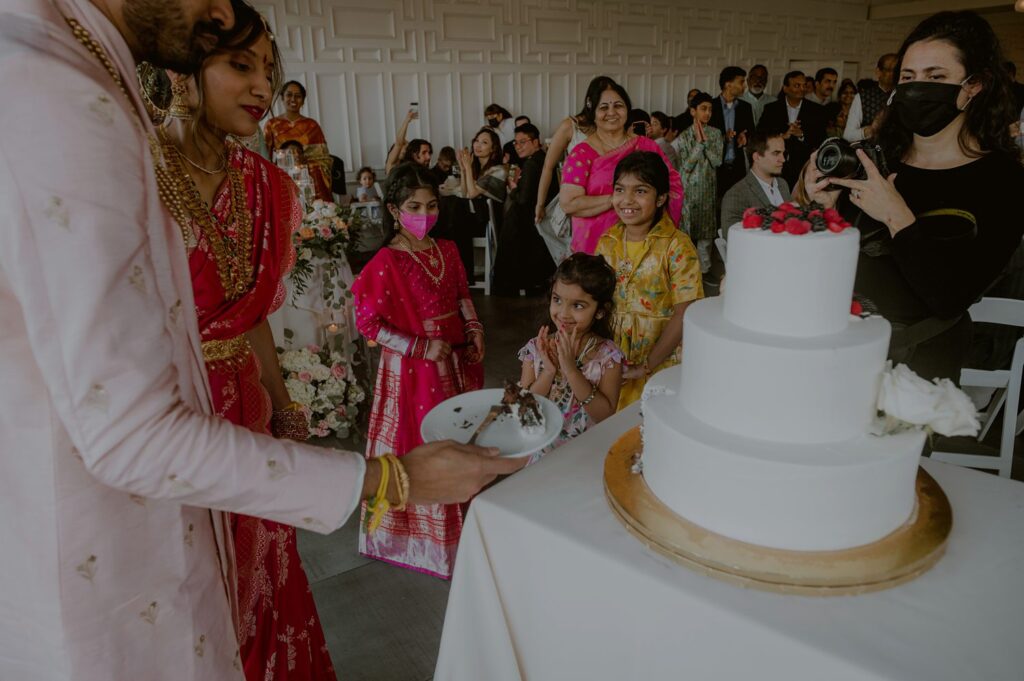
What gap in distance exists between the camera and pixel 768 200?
158 inches

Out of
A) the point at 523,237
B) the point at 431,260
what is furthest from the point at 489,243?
the point at 431,260

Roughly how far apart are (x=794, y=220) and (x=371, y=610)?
1.96 metres

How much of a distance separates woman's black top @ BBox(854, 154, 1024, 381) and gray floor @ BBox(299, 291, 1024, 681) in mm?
1681

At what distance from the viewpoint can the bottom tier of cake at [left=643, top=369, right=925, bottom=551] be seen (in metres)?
0.98

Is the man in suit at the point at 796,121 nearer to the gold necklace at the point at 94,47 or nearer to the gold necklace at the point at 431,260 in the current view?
the gold necklace at the point at 431,260

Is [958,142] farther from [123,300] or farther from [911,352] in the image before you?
[123,300]

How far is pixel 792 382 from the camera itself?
102 cm

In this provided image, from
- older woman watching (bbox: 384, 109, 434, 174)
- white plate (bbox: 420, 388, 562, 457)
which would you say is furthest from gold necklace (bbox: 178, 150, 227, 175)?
older woman watching (bbox: 384, 109, 434, 174)

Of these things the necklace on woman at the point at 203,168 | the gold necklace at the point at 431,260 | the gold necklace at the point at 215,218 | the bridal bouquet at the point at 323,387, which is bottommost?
the bridal bouquet at the point at 323,387

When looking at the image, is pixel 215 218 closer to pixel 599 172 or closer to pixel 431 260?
pixel 431 260

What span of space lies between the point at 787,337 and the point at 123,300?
920mm

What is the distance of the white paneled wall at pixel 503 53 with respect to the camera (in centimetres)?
722

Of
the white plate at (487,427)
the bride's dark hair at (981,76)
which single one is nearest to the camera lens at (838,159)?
the bride's dark hair at (981,76)

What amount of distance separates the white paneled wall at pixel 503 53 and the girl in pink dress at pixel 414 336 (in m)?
5.28
